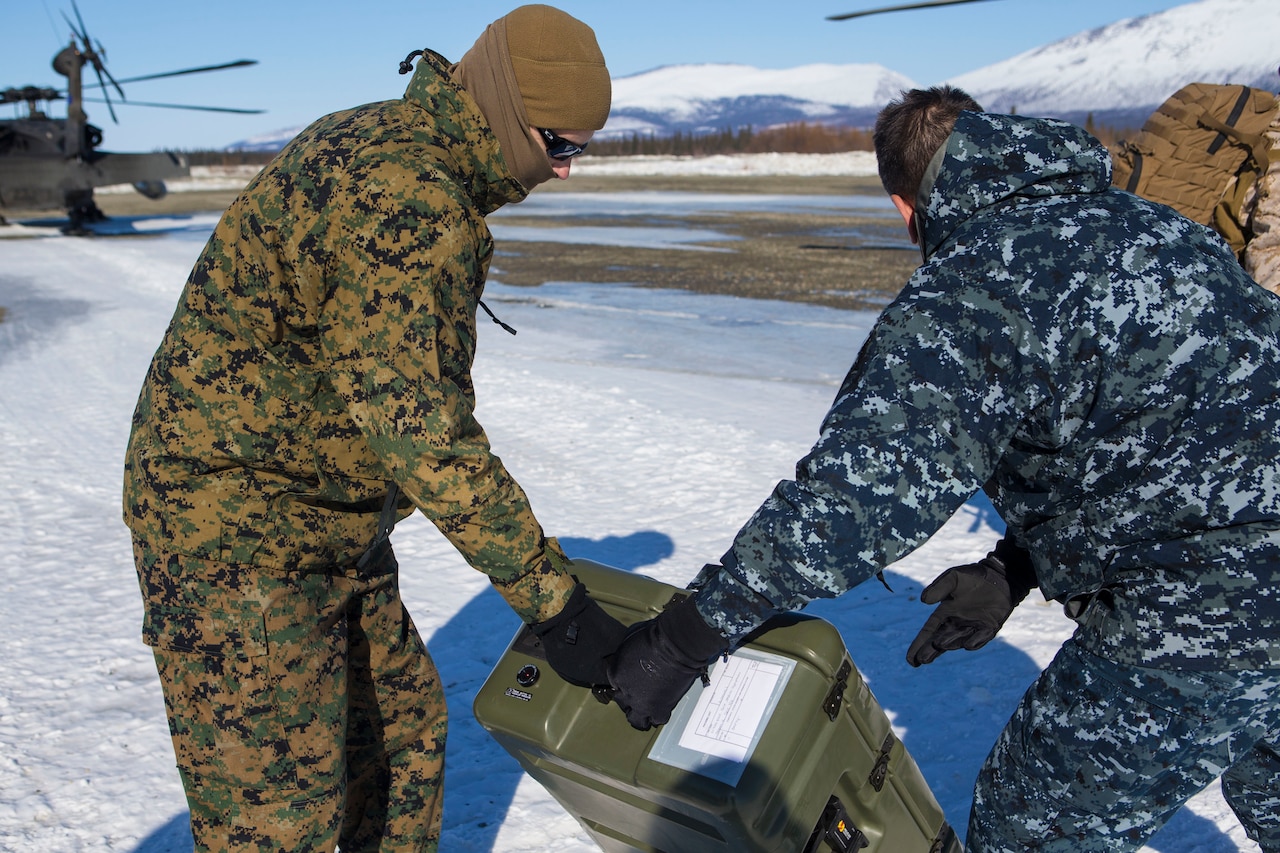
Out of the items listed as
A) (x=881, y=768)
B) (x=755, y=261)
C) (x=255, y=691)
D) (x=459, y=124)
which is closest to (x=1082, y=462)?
(x=881, y=768)

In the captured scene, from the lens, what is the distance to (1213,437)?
164cm

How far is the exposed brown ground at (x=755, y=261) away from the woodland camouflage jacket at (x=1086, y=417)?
32.0 ft

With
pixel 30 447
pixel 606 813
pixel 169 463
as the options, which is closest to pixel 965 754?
pixel 606 813

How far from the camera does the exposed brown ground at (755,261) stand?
12922mm

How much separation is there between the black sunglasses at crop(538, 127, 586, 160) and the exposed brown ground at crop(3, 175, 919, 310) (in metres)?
9.64

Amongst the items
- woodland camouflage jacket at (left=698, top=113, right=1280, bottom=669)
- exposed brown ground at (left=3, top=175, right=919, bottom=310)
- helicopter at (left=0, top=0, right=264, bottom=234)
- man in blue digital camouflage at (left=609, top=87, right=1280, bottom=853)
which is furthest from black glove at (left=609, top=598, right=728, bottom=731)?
helicopter at (left=0, top=0, right=264, bottom=234)

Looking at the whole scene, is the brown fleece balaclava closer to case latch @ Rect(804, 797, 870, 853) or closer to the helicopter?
case latch @ Rect(804, 797, 870, 853)

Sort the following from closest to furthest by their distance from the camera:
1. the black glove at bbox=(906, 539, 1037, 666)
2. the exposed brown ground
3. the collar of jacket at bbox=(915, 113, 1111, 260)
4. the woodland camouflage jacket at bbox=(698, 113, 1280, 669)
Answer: the woodland camouflage jacket at bbox=(698, 113, 1280, 669) → the collar of jacket at bbox=(915, 113, 1111, 260) → the black glove at bbox=(906, 539, 1037, 666) → the exposed brown ground

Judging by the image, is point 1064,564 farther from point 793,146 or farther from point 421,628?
point 793,146

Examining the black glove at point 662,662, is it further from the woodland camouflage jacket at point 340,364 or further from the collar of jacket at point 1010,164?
the collar of jacket at point 1010,164

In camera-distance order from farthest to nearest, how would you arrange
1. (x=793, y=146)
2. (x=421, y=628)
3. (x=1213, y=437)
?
(x=793, y=146) → (x=421, y=628) → (x=1213, y=437)

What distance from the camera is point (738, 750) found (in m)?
1.85

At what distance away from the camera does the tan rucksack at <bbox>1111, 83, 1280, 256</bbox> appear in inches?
185

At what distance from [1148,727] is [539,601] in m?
1.09
